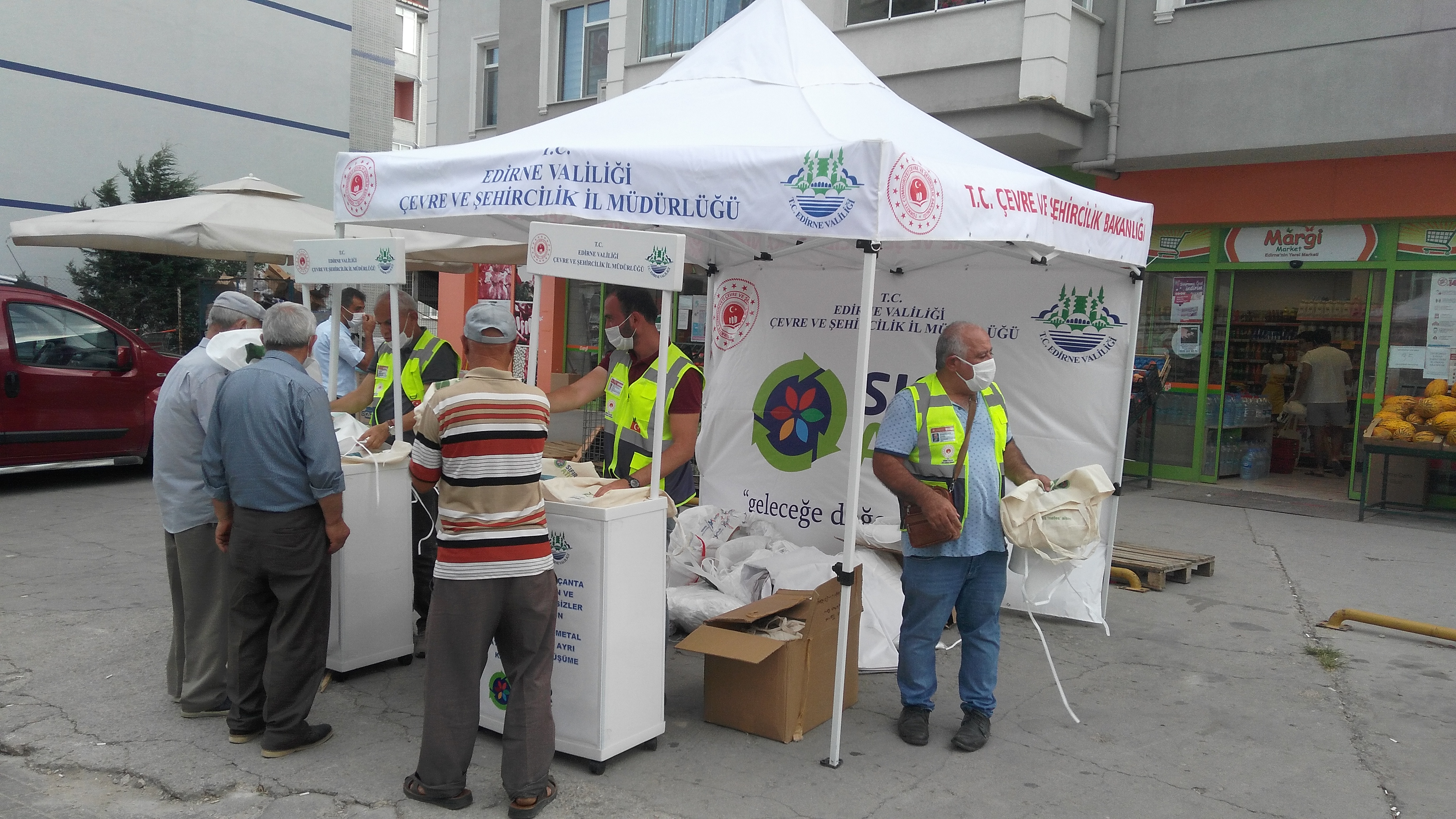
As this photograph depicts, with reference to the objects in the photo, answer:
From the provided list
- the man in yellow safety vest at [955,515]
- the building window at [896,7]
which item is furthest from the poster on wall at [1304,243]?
the man in yellow safety vest at [955,515]

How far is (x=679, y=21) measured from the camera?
553 inches

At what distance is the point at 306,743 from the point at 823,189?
3050 mm

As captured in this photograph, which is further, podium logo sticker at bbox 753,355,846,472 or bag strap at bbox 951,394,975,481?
podium logo sticker at bbox 753,355,846,472

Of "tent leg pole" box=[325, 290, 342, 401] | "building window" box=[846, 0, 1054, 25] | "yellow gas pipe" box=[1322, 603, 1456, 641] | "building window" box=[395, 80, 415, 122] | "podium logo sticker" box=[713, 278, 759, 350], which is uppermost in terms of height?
"building window" box=[395, 80, 415, 122]

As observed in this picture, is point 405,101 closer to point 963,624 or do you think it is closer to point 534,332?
point 534,332

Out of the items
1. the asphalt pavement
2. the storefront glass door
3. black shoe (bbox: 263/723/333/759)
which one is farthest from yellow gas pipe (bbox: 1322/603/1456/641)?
black shoe (bbox: 263/723/333/759)

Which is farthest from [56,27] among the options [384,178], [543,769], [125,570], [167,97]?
[543,769]

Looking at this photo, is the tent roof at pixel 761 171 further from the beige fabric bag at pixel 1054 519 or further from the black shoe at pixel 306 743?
the black shoe at pixel 306 743

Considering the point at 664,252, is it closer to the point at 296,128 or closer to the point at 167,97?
the point at 167,97

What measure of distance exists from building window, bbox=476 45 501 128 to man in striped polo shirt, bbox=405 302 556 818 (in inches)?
613

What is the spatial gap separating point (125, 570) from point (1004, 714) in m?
5.79

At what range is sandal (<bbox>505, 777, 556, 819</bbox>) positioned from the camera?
11.9ft

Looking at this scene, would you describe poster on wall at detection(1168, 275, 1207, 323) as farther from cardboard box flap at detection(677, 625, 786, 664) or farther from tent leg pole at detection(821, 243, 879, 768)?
cardboard box flap at detection(677, 625, 786, 664)

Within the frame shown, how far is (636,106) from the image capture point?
17.7 ft
